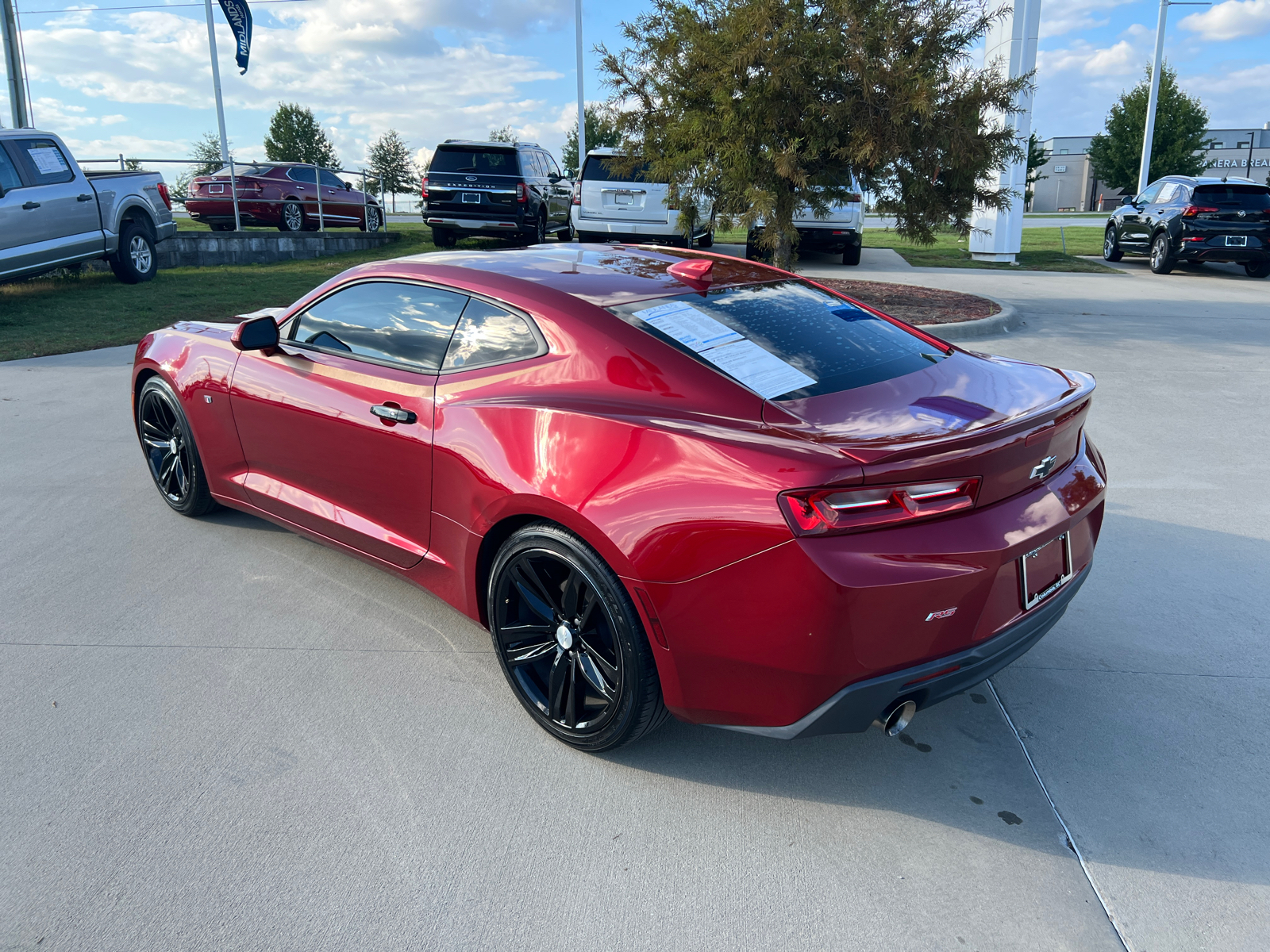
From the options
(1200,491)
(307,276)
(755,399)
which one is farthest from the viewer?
(307,276)

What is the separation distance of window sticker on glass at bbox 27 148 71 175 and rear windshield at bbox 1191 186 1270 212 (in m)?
17.2

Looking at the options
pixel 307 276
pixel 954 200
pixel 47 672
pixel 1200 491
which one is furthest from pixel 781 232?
pixel 47 672

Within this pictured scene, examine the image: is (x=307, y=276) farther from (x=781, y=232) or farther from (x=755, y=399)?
(x=755, y=399)

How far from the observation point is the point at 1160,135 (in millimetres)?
41156

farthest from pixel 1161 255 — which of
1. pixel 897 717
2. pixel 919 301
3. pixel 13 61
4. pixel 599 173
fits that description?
pixel 13 61

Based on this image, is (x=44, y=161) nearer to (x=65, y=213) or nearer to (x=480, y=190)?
(x=65, y=213)

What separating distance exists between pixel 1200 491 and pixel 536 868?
14.8 ft

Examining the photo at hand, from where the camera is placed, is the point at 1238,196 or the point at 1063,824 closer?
the point at 1063,824

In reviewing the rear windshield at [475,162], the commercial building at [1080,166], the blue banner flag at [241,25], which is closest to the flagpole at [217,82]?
the blue banner flag at [241,25]

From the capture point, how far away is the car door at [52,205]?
447 inches

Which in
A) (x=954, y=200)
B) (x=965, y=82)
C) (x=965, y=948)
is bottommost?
(x=965, y=948)

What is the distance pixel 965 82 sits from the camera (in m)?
10.1

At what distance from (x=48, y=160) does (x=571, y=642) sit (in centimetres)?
1219

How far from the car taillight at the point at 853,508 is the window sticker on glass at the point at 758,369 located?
0.47 meters
